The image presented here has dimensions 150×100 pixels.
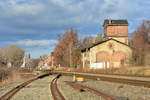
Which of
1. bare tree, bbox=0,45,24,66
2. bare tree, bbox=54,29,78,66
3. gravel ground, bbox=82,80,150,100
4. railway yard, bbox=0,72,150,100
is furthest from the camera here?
bare tree, bbox=0,45,24,66

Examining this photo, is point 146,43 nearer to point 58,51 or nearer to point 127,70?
point 58,51

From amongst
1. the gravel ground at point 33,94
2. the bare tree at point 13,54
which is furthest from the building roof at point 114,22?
the gravel ground at point 33,94

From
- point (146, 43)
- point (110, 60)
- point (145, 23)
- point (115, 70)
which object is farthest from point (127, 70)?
point (145, 23)

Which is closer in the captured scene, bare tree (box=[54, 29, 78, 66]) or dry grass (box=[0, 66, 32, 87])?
dry grass (box=[0, 66, 32, 87])

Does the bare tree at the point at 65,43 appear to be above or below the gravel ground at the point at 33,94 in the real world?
above

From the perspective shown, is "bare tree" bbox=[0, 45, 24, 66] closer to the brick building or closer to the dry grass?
the brick building

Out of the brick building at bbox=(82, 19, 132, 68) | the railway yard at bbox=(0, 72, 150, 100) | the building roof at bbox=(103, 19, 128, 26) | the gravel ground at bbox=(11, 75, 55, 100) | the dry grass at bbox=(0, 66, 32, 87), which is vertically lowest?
the gravel ground at bbox=(11, 75, 55, 100)

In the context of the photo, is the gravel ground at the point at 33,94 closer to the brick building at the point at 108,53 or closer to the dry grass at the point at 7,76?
the dry grass at the point at 7,76

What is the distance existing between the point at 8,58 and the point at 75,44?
134 feet

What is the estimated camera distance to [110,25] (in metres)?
131

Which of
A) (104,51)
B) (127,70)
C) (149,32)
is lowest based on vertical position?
(127,70)

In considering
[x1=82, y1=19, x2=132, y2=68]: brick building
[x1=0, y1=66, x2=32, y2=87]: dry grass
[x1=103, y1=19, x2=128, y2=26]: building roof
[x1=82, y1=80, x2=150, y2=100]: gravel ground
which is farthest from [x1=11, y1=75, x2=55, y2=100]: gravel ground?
[x1=103, y1=19, x2=128, y2=26]: building roof

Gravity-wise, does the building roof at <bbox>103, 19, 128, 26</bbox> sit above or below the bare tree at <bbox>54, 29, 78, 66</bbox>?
above

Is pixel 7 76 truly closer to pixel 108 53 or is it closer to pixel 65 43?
pixel 108 53
